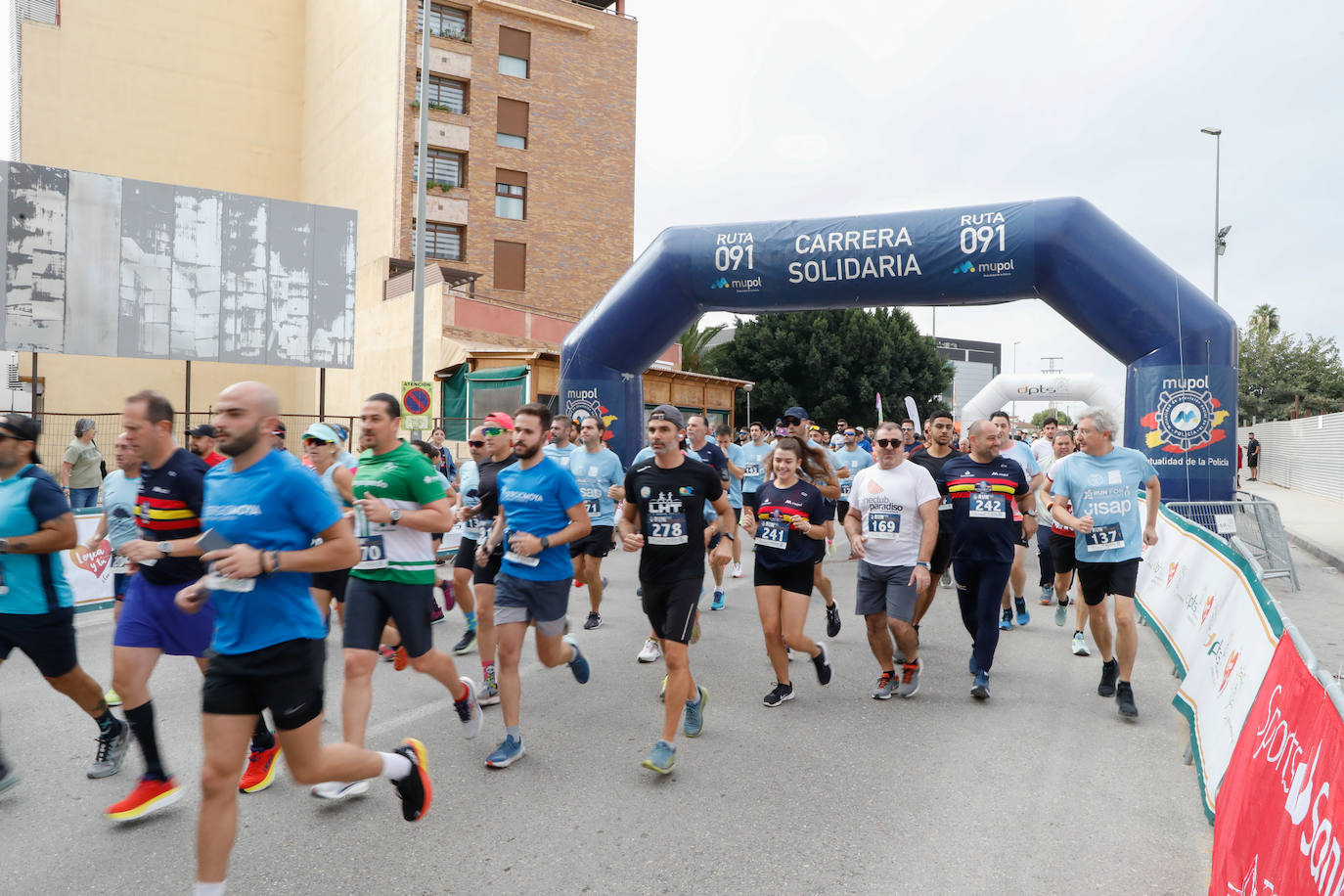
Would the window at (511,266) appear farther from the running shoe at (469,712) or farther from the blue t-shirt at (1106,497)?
the running shoe at (469,712)

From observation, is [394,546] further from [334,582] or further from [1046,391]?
[1046,391]

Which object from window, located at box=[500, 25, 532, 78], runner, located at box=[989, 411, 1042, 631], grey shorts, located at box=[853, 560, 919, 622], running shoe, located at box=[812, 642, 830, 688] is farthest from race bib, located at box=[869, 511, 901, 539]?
window, located at box=[500, 25, 532, 78]

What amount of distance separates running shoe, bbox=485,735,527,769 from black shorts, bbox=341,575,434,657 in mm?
647

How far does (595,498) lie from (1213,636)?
5153 mm

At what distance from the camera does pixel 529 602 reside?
5.07 metres

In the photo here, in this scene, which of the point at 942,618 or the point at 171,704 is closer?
the point at 171,704

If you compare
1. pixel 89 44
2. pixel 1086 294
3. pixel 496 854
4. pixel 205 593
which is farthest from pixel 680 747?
pixel 89 44

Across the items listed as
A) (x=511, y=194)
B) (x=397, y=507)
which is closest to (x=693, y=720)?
(x=397, y=507)

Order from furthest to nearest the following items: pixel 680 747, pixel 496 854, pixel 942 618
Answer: pixel 942 618
pixel 680 747
pixel 496 854

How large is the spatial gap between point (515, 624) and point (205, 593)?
199 cm

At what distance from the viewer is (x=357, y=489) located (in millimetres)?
4781

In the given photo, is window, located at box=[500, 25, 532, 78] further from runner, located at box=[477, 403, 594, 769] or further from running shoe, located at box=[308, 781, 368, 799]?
running shoe, located at box=[308, 781, 368, 799]

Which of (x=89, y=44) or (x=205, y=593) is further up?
(x=89, y=44)

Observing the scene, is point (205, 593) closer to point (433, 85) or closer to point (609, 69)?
point (433, 85)
